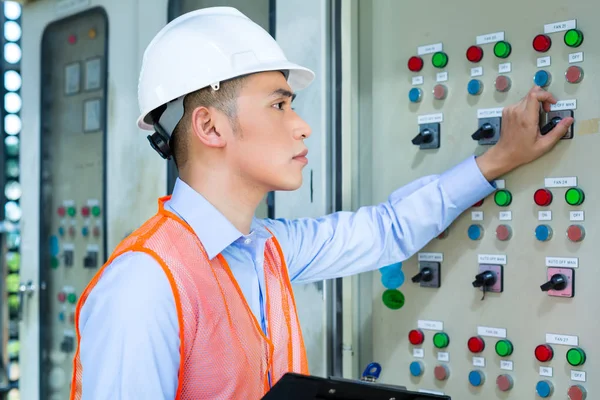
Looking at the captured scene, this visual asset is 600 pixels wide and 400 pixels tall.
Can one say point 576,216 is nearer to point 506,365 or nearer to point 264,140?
point 506,365

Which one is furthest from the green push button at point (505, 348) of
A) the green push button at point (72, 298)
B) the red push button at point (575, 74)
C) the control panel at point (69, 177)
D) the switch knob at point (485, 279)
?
the green push button at point (72, 298)

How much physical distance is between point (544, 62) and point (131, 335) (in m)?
1.11

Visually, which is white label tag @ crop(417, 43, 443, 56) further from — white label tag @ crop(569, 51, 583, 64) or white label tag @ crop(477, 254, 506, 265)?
white label tag @ crop(477, 254, 506, 265)

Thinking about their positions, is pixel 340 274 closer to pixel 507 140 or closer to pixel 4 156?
pixel 507 140

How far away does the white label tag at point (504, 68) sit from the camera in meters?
1.72

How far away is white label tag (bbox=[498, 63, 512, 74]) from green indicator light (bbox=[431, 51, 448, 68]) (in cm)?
15

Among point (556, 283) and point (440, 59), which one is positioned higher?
point (440, 59)

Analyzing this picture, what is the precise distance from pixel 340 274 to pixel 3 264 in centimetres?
200

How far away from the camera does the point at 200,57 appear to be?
1519 millimetres

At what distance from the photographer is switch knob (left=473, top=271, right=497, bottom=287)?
5.71 feet

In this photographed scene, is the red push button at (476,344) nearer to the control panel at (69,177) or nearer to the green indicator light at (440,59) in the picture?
the green indicator light at (440,59)

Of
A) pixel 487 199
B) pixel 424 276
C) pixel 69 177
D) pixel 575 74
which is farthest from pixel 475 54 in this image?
pixel 69 177

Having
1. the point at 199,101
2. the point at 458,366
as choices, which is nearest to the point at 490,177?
the point at 458,366

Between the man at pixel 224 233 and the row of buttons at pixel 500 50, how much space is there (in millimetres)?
125
